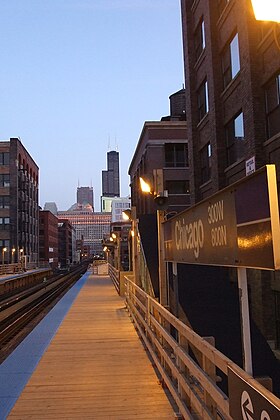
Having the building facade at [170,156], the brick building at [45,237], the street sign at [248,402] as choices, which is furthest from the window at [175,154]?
the brick building at [45,237]

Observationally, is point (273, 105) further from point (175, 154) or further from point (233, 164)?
point (175, 154)

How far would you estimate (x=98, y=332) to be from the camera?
39.4ft

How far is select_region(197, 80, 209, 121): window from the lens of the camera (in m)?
23.1

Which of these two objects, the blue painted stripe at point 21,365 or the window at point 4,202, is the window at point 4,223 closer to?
the window at point 4,202

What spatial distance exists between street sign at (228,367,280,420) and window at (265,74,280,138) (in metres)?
13.1

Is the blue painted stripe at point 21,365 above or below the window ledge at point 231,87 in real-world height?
below

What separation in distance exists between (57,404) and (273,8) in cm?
542

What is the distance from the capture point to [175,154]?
4869 cm

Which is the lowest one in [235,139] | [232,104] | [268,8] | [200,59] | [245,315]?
[245,315]

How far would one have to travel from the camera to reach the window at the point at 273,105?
14.8 metres

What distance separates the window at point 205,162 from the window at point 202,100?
6.41 ft

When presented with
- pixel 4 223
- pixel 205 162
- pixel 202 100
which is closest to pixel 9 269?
pixel 4 223

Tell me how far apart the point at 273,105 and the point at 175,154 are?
33763mm

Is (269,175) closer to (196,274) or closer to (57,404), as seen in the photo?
(57,404)
